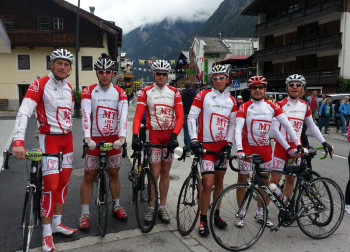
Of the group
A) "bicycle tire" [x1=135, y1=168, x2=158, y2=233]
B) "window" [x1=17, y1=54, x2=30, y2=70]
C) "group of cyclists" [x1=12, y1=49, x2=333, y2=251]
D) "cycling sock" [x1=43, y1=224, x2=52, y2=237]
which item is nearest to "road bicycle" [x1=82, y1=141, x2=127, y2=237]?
"group of cyclists" [x1=12, y1=49, x2=333, y2=251]

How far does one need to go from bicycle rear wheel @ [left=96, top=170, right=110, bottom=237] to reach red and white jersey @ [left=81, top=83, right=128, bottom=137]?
596 millimetres

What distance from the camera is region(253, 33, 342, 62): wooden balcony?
93.0 feet

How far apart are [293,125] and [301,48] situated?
101ft

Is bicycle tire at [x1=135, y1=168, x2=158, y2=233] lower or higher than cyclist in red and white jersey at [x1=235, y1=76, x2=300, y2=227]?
lower

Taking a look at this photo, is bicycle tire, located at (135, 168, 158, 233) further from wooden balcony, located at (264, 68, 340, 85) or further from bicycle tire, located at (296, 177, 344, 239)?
wooden balcony, located at (264, 68, 340, 85)

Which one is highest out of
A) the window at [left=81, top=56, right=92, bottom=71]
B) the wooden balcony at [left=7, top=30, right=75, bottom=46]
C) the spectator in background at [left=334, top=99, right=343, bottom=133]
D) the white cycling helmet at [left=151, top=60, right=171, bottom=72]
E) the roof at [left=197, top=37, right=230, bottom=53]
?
the roof at [left=197, top=37, right=230, bottom=53]

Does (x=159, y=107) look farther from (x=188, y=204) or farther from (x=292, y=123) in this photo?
(x=292, y=123)

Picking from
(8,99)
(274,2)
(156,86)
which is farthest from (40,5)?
(156,86)

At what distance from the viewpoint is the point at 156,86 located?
4645 mm

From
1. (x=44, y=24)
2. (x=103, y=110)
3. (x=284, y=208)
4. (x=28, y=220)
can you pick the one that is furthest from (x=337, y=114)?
(x=44, y=24)

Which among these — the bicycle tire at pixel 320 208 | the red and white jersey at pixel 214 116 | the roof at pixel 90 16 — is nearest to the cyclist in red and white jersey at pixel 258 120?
the red and white jersey at pixel 214 116

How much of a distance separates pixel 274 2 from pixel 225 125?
37.5 meters

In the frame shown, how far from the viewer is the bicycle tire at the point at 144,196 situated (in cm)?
432

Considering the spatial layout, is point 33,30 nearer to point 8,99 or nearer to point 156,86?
point 8,99
